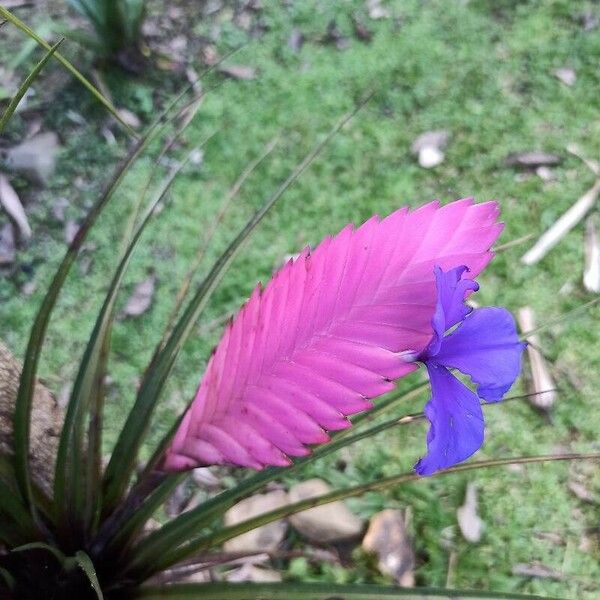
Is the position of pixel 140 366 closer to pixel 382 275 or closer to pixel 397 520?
pixel 397 520

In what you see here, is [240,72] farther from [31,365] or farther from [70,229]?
[31,365]

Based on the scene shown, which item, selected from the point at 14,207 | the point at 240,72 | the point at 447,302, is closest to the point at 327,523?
the point at 447,302

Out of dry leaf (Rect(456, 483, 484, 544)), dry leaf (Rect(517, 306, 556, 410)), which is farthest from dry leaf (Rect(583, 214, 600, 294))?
dry leaf (Rect(456, 483, 484, 544))

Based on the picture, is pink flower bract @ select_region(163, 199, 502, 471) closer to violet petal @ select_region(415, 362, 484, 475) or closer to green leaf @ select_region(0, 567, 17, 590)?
violet petal @ select_region(415, 362, 484, 475)

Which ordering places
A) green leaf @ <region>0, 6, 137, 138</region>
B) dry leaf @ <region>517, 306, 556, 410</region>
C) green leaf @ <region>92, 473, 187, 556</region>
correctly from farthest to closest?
dry leaf @ <region>517, 306, 556, 410</region> < green leaf @ <region>92, 473, 187, 556</region> < green leaf @ <region>0, 6, 137, 138</region>

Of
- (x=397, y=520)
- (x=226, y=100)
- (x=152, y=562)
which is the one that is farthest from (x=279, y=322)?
(x=226, y=100)

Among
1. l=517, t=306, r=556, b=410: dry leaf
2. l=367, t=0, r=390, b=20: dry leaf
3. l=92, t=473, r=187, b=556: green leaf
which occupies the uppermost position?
l=367, t=0, r=390, b=20: dry leaf

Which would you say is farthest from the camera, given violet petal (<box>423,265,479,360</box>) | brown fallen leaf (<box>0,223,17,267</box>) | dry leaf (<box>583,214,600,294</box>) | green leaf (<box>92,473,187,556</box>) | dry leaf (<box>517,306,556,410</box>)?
brown fallen leaf (<box>0,223,17,267</box>)
